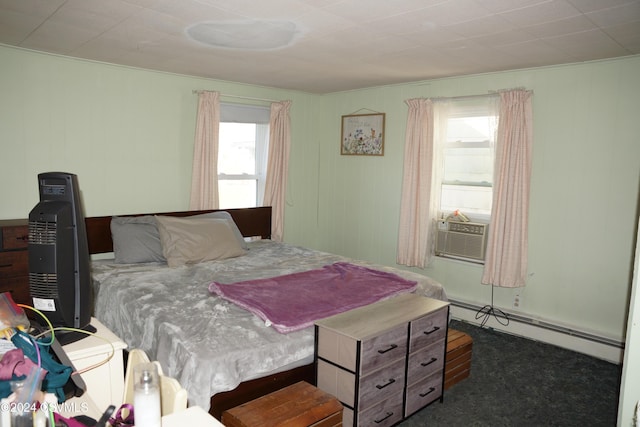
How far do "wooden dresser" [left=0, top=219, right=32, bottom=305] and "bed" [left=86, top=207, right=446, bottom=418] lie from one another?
1.55 feet

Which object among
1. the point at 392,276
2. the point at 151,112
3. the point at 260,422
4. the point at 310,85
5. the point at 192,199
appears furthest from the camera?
the point at 310,85

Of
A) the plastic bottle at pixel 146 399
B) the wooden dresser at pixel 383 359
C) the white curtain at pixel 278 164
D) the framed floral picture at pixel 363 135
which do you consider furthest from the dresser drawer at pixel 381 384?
the framed floral picture at pixel 363 135

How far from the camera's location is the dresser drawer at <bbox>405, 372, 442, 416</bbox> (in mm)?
2566

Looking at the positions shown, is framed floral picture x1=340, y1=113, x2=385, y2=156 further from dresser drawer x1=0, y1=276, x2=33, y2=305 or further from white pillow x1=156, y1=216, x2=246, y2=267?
dresser drawer x1=0, y1=276, x2=33, y2=305

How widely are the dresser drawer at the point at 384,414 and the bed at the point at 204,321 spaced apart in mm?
387

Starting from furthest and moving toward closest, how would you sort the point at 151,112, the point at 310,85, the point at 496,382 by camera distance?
the point at 310,85, the point at 151,112, the point at 496,382

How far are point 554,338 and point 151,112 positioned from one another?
4052 mm

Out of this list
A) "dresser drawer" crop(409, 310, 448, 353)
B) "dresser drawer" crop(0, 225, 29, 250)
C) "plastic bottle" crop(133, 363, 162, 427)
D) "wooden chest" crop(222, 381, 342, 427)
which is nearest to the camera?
"plastic bottle" crop(133, 363, 162, 427)

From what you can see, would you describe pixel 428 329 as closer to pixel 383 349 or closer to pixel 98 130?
pixel 383 349

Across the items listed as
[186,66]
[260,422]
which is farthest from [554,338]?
[186,66]

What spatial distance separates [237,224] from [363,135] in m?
1.73

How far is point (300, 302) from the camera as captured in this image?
275 centimetres

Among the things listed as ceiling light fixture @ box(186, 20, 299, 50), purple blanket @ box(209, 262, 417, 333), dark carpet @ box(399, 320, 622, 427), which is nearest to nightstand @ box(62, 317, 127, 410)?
purple blanket @ box(209, 262, 417, 333)

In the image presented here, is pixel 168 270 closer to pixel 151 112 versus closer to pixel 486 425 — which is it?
pixel 151 112
